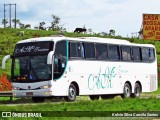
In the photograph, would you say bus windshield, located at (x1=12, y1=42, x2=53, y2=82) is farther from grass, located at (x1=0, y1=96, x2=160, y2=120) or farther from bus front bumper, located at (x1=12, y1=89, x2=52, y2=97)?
grass, located at (x1=0, y1=96, x2=160, y2=120)

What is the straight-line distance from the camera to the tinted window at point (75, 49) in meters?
26.6

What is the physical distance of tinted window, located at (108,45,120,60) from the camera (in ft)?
99.1

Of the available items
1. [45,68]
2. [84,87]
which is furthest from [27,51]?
[84,87]

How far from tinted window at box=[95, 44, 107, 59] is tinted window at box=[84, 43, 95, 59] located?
1.28ft

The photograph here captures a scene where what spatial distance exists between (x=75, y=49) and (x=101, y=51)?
2.77 metres

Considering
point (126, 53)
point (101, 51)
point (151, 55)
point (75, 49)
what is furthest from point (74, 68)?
point (151, 55)

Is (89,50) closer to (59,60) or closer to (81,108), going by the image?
(59,60)

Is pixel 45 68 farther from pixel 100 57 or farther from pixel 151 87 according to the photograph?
pixel 151 87

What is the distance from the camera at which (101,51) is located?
29.3 metres

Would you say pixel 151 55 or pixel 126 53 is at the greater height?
pixel 126 53

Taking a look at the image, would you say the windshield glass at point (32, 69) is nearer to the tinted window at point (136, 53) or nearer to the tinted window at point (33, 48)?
the tinted window at point (33, 48)

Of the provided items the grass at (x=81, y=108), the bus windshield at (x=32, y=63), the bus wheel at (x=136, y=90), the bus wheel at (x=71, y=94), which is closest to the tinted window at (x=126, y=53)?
the bus wheel at (x=136, y=90)

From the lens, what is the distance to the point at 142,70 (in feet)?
110

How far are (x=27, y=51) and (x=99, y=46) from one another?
5075mm
